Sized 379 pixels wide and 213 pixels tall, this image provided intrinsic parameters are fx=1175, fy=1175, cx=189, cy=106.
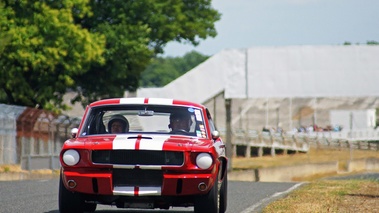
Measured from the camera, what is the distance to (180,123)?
45.5 ft

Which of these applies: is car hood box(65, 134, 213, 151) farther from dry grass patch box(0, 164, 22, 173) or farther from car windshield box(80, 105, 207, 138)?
dry grass patch box(0, 164, 22, 173)

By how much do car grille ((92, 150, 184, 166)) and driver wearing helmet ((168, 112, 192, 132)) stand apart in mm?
1323

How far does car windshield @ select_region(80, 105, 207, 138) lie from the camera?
542 inches

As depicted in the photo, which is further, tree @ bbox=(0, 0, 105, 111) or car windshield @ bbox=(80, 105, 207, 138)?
tree @ bbox=(0, 0, 105, 111)

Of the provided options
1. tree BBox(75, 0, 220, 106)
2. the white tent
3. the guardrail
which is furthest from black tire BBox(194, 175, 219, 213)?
the guardrail

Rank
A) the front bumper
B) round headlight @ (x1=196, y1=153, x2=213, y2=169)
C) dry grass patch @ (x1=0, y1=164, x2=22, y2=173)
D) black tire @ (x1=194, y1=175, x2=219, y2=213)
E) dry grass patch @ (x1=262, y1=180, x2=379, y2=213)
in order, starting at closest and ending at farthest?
the front bumper, round headlight @ (x1=196, y1=153, x2=213, y2=169), black tire @ (x1=194, y1=175, x2=219, y2=213), dry grass patch @ (x1=262, y1=180, x2=379, y2=213), dry grass patch @ (x1=0, y1=164, x2=22, y2=173)

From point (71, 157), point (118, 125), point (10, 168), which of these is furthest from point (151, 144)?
point (10, 168)

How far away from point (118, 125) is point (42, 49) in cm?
3125

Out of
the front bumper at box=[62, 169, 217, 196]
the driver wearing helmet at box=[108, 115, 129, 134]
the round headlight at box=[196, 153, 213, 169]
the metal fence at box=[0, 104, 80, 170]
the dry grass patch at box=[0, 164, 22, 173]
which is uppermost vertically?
the driver wearing helmet at box=[108, 115, 129, 134]

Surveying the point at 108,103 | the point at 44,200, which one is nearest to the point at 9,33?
the point at 44,200

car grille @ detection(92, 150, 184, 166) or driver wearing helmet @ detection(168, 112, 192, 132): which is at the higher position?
driver wearing helmet @ detection(168, 112, 192, 132)

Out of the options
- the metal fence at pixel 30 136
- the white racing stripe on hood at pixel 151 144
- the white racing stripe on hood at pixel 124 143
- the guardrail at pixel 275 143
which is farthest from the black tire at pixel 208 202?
the guardrail at pixel 275 143

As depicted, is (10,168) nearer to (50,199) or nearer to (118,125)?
(50,199)

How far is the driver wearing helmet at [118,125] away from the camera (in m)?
13.8
